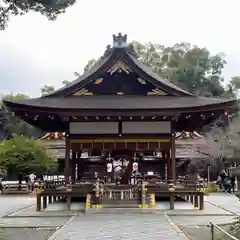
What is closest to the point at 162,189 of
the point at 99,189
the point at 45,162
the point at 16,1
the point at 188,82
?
the point at 99,189

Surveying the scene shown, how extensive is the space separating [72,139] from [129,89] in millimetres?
3501

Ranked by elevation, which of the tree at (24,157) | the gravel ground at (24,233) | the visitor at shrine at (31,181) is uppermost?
the tree at (24,157)

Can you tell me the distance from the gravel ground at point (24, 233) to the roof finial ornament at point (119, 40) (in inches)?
435

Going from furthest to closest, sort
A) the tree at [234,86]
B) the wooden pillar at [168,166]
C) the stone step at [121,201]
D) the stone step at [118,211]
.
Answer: the tree at [234,86]
the wooden pillar at [168,166]
the stone step at [121,201]
the stone step at [118,211]

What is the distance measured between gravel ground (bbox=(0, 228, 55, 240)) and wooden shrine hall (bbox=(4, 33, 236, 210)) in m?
6.96

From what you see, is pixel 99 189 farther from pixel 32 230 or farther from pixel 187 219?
pixel 32 230

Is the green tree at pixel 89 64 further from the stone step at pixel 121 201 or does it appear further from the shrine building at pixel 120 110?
the stone step at pixel 121 201

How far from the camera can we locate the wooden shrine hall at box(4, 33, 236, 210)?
21.3 m

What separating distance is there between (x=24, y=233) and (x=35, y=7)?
21.4 ft

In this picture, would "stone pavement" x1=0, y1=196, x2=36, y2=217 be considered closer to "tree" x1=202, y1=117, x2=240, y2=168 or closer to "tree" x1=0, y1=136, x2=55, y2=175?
"tree" x1=0, y1=136, x2=55, y2=175

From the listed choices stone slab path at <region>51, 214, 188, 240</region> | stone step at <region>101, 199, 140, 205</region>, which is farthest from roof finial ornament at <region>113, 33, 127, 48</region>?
stone slab path at <region>51, 214, 188, 240</region>

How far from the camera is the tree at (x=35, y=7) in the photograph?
11640mm

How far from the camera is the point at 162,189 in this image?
21.6m

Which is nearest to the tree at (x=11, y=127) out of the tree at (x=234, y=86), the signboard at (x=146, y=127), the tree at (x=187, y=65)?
the tree at (x=187, y=65)
